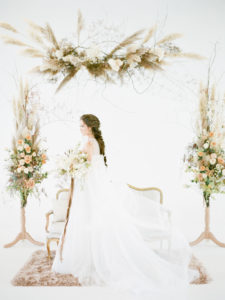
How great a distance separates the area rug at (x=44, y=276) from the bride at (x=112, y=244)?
0.28 feet

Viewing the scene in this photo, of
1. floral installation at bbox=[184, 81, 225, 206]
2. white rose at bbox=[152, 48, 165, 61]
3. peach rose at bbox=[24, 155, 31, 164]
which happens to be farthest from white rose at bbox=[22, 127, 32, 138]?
floral installation at bbox=[184, 81, 225, 206]

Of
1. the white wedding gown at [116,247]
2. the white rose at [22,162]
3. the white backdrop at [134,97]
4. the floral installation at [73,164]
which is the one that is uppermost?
the white backdrop at [134,97]

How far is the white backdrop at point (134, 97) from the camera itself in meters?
6.03

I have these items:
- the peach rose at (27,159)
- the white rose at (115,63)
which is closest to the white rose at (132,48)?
the white rose at (115,63)

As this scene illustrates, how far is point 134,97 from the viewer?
6.14m

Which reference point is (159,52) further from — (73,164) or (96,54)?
(73,164)

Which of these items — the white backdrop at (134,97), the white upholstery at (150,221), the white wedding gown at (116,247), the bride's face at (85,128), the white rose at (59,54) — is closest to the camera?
the white wedding gown at (116,247)

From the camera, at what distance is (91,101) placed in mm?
6094

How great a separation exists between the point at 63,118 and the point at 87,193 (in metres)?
2.06

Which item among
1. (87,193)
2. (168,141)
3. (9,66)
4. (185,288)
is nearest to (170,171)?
(168,141)

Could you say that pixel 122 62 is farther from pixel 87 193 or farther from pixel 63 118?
pixel 87 193

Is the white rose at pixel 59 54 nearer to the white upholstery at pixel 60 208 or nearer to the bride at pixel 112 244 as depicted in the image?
the bride at pixel 112 244

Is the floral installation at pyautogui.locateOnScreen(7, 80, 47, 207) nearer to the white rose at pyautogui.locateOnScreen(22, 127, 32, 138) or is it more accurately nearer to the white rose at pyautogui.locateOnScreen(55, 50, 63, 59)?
the white rose at pyautogui.locateOnScreen(22, 127, 32, 138)

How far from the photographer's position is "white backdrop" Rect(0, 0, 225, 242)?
603 cm
